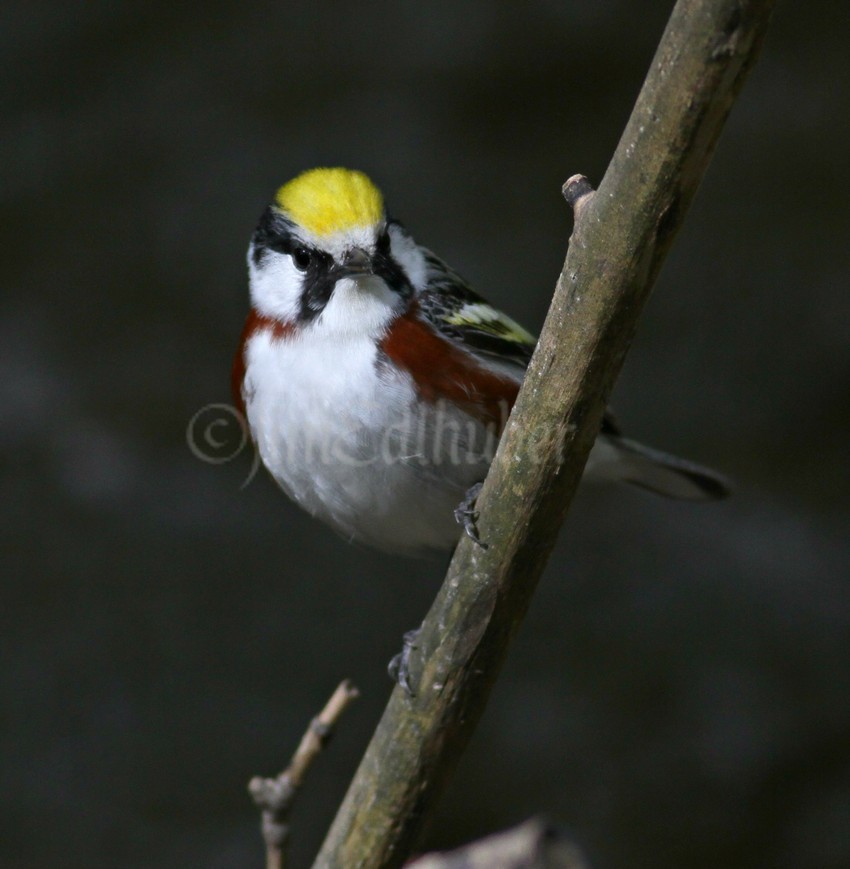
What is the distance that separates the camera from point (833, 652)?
3.99m

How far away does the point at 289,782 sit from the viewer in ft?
7.34

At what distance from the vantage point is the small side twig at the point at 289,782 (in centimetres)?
220

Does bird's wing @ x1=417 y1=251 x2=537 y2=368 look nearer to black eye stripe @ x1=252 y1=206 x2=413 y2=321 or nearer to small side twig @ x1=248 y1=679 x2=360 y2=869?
black eye stripe @ x1=252 y1=206 x2=413 y2=321

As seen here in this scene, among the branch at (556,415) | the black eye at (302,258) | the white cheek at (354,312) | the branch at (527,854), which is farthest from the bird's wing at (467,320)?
the branch at (527,854)

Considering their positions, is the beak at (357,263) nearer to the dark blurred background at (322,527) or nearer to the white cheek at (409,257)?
the white cheek at (409,257)

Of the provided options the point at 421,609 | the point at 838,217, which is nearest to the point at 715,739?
the point at 421,609

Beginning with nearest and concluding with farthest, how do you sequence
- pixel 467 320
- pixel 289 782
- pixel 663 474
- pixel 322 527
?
pixel 289 782, pixel 467 320, pixel 663 474, pixel 322 527

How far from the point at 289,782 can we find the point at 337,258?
3.25ft

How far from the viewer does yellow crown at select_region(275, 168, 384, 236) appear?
→ 2473 millimetres

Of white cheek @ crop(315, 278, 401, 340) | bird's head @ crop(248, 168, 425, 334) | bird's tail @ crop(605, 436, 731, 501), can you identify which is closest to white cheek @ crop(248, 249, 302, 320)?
bird's head @ crop(248, 168, 425, 334)

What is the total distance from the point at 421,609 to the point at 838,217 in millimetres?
1748

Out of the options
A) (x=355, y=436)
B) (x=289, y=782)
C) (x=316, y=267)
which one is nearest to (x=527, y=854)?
(x=289, y=782)

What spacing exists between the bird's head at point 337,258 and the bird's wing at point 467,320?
6cm

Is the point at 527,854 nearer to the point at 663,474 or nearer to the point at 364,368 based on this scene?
the point at 364,368
